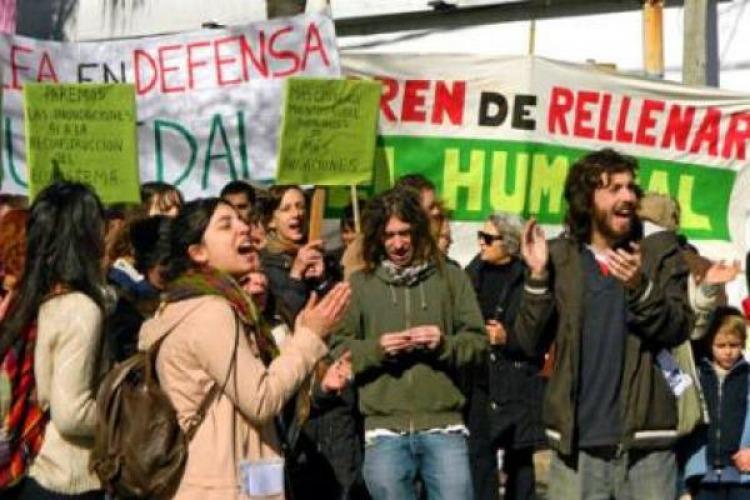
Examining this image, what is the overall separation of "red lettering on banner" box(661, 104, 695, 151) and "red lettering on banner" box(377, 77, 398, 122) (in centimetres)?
166

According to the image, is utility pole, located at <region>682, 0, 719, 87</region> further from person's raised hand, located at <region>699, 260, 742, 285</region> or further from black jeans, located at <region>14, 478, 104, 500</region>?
black jeans, located at <region>14, 478, 104, 500</region>

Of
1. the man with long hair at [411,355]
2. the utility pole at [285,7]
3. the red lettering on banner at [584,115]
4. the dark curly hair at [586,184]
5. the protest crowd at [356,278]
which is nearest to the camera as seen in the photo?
the protest crowd at [356,278]

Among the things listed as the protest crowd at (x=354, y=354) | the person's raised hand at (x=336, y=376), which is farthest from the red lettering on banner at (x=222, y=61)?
the person's raised hand at (x=336, y=376)

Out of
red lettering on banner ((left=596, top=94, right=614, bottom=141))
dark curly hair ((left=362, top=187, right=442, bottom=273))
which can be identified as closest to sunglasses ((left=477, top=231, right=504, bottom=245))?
dark curly hair ((left=362, top=187, right=442, bottom=273))

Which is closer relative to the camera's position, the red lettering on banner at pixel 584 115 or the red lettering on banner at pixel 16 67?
the red lettering on banner at pixel 16 67

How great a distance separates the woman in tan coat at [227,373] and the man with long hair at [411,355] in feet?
5.40

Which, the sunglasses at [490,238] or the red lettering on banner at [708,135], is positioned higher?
the red lettering on banner at [708,135]

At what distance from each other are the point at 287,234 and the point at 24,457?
2.73m

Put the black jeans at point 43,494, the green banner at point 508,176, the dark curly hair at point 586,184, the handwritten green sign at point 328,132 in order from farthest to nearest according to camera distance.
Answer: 1. the green banner at point 508,176
2. the handwritten green sign at point 328,132
3. the dark curly hair at point 586,184
4. the black jeans at point 43,494

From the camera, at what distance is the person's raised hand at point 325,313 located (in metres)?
5.19

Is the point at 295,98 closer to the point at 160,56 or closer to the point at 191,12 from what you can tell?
the point at 160,56

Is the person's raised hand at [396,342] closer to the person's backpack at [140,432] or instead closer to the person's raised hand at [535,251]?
the person's raised hand at [535,251]

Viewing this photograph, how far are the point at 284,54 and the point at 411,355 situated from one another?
3267mm

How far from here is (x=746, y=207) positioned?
10.3 m
